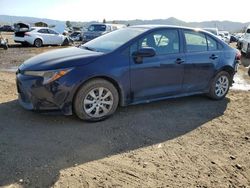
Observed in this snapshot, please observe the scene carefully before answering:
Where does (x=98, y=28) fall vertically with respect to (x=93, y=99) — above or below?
above

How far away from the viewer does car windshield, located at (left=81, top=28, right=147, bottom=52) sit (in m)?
5.27

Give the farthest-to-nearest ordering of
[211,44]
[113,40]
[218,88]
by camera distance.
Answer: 1. [218,88]
2. [211,44]
3. [113,40]

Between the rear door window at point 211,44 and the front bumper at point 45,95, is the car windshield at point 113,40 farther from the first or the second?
the rear door window at point 211,44

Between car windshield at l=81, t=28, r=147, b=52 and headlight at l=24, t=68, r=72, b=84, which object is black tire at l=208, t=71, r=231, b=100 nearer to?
car windshield at l=81, t=28, r=147, b=52

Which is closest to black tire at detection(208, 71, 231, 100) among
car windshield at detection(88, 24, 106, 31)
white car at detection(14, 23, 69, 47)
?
car windshield at detection(88, 24, 106, 31)

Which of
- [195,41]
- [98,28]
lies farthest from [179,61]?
[98,28]

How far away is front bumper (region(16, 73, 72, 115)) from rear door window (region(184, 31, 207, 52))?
2.67 meters

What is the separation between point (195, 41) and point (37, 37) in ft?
54.2

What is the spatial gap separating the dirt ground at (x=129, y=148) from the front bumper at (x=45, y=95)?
0.31m

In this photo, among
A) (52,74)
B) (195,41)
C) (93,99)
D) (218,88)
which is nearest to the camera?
(52,74)

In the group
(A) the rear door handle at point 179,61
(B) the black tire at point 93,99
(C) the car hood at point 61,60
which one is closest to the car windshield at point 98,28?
(A) the rear door handle at point 179,61

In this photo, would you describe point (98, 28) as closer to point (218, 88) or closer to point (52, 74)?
point (218, 88)

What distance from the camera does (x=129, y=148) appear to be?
13.7 ft

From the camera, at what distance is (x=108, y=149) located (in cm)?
411
